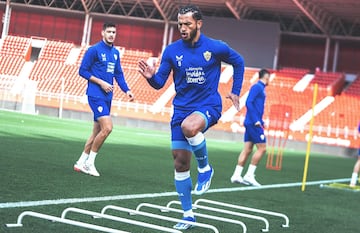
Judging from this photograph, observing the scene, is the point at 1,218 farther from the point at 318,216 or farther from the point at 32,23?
the point at 32,23

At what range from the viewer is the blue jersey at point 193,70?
255 inches

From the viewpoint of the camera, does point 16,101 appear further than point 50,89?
No

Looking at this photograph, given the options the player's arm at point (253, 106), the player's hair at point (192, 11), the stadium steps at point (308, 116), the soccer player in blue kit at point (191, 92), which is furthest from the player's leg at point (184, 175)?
the stadium steps at point (308, 116)

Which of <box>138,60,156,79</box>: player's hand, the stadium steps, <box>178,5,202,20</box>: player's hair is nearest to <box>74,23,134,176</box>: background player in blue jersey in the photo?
<box>138,60,156,79</box>: player's hand

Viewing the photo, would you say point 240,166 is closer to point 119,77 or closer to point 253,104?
point 253,104

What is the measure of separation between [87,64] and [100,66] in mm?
228

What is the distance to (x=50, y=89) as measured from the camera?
3341 cm

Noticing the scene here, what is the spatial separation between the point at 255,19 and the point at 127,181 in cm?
3290

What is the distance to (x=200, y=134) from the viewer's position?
251 inches

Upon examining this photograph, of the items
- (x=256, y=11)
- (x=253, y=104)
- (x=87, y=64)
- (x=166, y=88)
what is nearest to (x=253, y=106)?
(x=253, y=104)

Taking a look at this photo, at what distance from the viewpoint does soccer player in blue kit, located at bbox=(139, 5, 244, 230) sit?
6422 mm

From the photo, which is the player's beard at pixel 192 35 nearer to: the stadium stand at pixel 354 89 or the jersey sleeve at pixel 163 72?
the jersey sleeve at pixel 163 72

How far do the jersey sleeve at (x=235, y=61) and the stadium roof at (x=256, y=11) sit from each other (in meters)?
30.0

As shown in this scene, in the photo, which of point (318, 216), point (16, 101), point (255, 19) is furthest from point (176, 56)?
point (255, 19)
